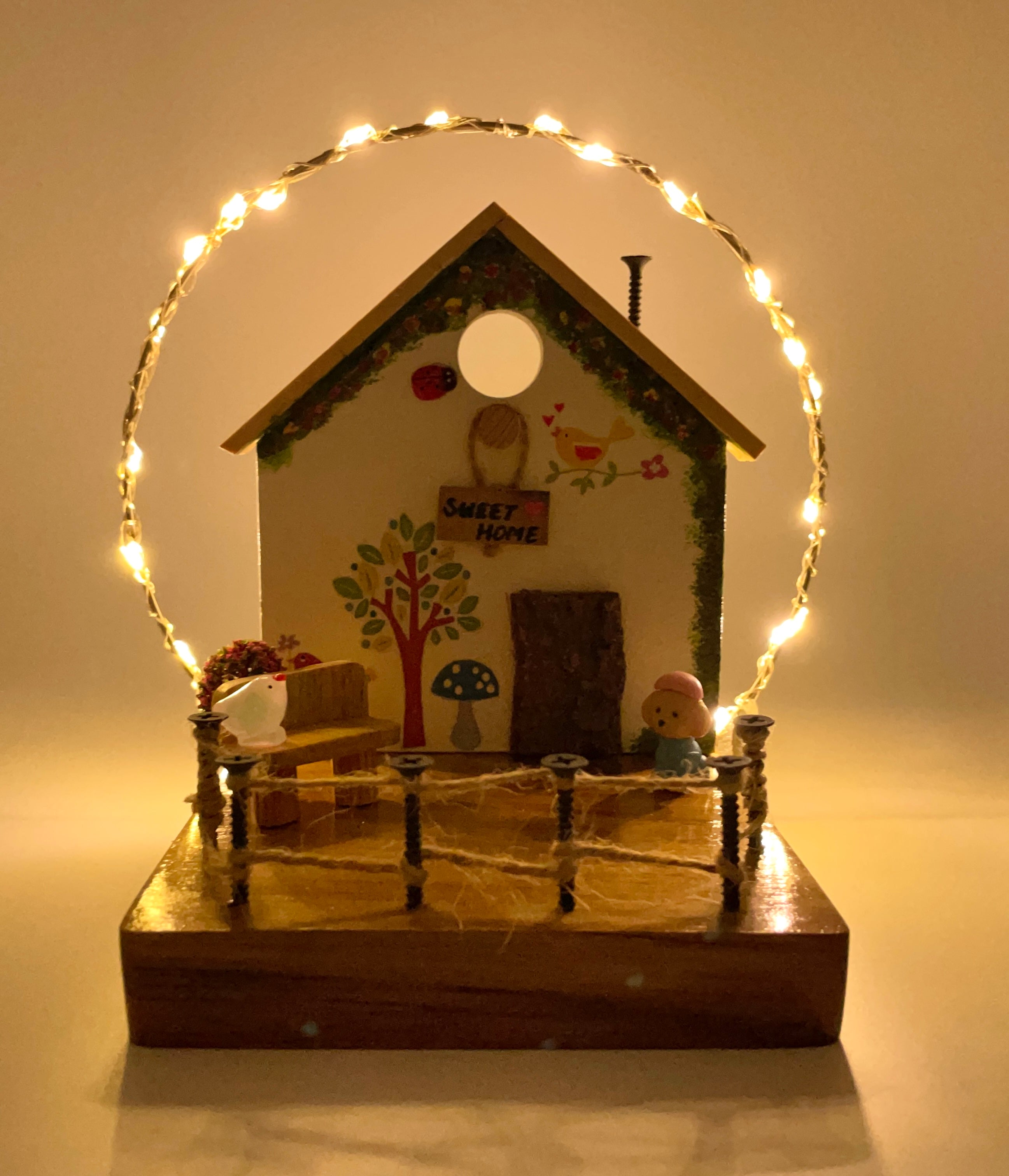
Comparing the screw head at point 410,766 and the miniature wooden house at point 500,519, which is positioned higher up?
the miniature wooden house at point 500,519

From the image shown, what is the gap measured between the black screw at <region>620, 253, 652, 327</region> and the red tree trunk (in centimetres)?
76

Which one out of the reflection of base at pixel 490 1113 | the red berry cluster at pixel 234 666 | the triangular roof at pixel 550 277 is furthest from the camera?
the triangular roof at pixel 550 277

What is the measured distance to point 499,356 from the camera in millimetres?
2428

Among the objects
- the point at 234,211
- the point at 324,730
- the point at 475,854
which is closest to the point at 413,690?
the point at 324,730

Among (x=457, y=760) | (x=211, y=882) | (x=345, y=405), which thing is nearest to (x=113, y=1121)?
(x=211, y=882)

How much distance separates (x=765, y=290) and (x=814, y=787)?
117cm

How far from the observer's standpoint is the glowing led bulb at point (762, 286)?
7.32 ft

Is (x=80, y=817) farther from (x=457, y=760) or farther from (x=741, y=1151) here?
(x=741, y=1151)

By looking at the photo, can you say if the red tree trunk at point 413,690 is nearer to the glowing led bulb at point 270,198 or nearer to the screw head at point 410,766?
the screw head at point 410,766

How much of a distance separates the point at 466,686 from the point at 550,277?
810mm

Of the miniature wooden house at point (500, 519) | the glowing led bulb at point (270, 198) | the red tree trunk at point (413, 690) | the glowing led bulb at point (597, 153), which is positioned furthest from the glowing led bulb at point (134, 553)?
the glowing led bulb at point (597, 153)

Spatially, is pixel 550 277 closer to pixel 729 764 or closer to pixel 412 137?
pixel 412 137

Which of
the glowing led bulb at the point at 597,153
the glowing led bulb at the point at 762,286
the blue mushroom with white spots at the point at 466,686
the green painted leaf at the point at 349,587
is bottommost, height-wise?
the blue mushroom with white spots at the point at 466,686

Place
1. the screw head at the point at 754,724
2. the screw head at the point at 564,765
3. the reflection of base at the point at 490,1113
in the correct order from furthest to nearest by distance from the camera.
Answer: the screw head at the point at 754,724
the screw head at the point at 564,765
the reflection of base at the point at 490,1113
